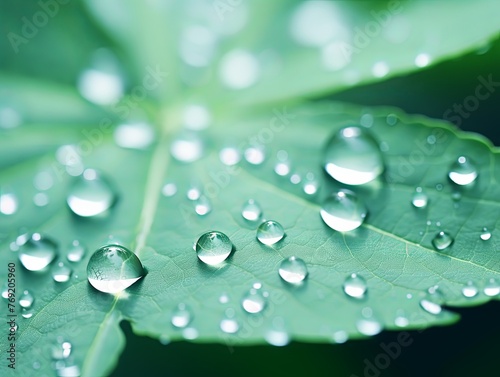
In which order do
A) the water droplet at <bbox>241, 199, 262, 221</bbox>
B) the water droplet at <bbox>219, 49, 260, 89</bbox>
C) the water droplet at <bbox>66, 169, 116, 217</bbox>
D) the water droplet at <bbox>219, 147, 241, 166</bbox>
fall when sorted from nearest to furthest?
the water droplet at <bbox>241, 199, 262, 221</bbox> < the water droplet at <bbox>66, 169, 116, 217</bbox> < the water droplet at <bbox>219, 147, 241, 166</bbox> < the water droplet at <bbox>219, 49, 260, 89</bbox>

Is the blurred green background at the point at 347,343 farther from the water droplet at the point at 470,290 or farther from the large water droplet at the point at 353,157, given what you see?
the large water droplet at the point at 353,157

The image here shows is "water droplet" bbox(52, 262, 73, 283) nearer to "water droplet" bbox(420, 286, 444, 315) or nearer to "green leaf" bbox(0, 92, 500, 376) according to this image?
"green leaf" bbox(0, 92, 500, 376)

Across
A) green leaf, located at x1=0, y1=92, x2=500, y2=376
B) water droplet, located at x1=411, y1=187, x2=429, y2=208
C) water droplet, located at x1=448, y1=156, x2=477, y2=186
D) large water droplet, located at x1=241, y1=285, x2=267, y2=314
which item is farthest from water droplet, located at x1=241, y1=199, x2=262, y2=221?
water droplet, located at x1=448, y1=156, x2=477, y2=186

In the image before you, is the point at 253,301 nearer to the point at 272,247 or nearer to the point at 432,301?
the point at 272,247

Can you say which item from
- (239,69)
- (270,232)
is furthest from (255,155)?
(239,69)

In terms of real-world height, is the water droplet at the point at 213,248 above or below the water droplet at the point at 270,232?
below

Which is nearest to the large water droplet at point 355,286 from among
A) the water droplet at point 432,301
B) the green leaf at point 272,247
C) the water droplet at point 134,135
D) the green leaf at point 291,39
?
the green leaf at point 272,247
